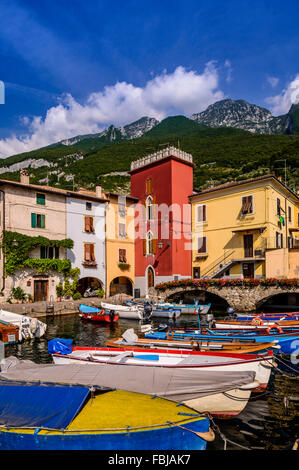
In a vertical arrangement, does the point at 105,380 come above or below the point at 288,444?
above

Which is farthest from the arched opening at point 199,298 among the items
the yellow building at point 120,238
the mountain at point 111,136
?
the mountain at point 111,136

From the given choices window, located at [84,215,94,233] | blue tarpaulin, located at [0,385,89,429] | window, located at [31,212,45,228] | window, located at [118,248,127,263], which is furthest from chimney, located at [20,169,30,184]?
blue tarpaulin, located at [0,385,89,429]

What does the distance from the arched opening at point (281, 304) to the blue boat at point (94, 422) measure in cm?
2413

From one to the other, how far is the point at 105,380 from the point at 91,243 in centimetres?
2802

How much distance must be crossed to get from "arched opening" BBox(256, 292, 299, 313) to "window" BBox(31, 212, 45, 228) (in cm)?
2176

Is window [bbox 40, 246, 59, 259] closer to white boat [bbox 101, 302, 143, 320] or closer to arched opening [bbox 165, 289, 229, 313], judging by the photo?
white boat [bbox 101, 302, 143, 320]

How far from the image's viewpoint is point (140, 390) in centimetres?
794

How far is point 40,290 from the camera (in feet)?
103

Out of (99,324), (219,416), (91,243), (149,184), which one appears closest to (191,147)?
(149,184)

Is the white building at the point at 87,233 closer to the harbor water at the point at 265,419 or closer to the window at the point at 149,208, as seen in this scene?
the window at the point at 149,208

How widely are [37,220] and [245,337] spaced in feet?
78.5

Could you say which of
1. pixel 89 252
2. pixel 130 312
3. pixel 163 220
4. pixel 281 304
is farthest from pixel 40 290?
pixel 281 304

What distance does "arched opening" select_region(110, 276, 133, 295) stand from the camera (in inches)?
1618
